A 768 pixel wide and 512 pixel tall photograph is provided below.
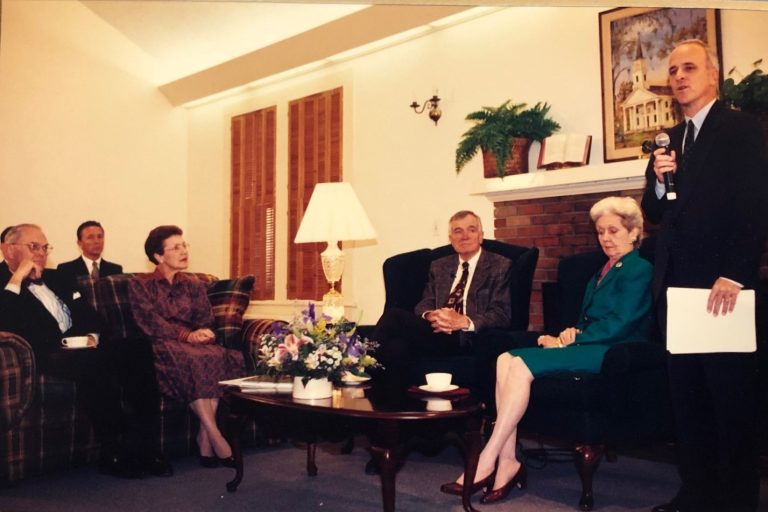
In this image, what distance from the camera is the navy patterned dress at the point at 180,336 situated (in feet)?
11.7

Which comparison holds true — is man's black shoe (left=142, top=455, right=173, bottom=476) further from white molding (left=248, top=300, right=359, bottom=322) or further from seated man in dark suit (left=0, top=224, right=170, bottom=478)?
white molding (left=248, top=300, right=359, bottom=322)

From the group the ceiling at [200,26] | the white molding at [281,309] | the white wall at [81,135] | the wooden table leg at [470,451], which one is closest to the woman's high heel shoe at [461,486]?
the wooden table leg at [470,451]

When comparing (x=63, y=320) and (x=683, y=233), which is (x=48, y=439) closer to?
(x=63, y=320)

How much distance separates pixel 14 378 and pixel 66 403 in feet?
1.12

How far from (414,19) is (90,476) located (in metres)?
3.65

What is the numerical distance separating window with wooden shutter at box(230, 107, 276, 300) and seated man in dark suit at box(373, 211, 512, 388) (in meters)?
2.69

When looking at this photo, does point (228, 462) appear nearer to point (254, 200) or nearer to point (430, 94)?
point (430, 94)

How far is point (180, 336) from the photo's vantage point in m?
3.76

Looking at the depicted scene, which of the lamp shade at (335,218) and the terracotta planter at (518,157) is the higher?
the terracotta planter at (518,157)

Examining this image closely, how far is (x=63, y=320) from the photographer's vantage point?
3742 mm

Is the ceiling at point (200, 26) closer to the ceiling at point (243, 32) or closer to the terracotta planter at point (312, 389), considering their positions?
the ceiling at point (243, 32)

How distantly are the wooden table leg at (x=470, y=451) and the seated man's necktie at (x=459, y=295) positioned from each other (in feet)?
4.41

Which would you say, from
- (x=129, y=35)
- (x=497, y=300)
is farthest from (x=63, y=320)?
(x=129, y=35)

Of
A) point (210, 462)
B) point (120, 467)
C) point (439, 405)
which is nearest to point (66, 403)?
point (120, 467)
